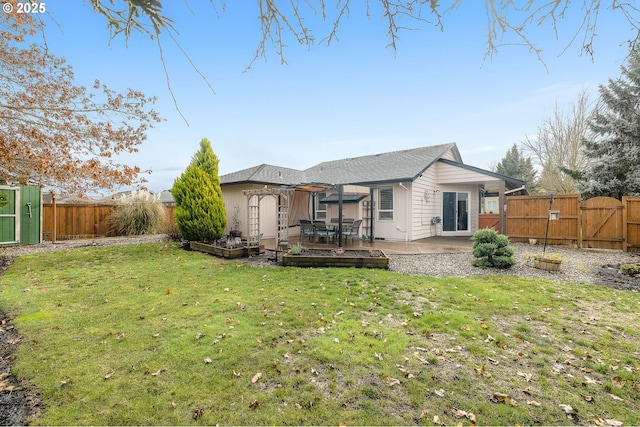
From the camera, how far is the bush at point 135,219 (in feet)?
44.2

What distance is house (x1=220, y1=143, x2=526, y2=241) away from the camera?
39.0ft

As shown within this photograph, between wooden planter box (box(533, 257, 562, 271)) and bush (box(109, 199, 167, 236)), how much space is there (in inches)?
569

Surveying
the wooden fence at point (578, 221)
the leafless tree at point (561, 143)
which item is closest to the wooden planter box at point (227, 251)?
the wooden fence at point (578, 221)

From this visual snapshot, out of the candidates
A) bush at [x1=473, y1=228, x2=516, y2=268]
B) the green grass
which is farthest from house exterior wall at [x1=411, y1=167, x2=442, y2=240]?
the green grass

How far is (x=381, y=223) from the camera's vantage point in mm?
12461

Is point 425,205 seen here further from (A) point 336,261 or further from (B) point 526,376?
(B) point 526,376

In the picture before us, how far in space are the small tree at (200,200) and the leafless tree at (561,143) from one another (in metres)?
18.2

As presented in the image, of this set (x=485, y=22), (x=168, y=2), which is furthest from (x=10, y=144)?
(x=485, y=22)

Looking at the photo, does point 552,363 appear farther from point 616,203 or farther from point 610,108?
point 610,108

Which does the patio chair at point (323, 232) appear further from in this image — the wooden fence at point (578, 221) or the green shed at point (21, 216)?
the green shed at point (21, 216)

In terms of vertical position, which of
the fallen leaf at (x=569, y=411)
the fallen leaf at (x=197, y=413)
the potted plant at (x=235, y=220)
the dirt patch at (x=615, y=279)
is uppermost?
the potted plant at (x=235, y=220)

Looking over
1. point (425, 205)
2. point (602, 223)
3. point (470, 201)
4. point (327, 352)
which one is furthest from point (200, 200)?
point (602, 223)

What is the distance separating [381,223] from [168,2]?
36.1 feet

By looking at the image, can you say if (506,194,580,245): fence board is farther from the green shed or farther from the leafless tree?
the green shed
